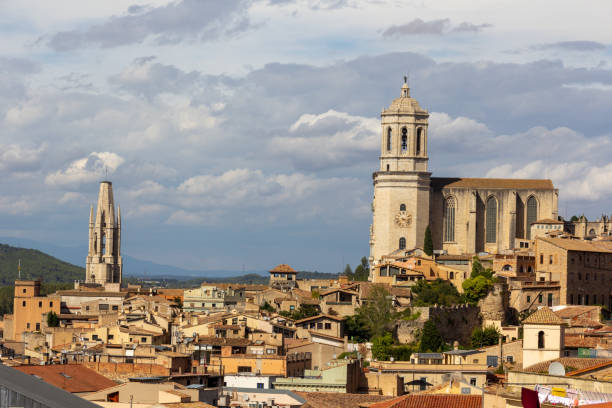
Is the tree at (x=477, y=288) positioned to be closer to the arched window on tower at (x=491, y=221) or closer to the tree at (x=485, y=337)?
the tree at (x=485, y=337)

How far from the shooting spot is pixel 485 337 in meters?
67.7

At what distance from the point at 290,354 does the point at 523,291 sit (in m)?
22.5

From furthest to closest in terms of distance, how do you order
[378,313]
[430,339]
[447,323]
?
[378,313], [447,323], [430,339]

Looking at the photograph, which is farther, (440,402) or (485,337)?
(485,337)

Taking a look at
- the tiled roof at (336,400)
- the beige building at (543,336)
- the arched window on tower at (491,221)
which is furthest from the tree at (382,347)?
the arched window on tower at (491,221)

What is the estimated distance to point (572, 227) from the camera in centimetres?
10994

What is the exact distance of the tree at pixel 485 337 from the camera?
2628 inches

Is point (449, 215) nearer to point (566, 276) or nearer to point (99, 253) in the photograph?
point (566, 276)

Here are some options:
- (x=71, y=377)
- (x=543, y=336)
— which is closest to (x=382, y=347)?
(x=543, y=336)

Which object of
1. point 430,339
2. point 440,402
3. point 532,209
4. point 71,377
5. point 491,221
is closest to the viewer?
point 440,402

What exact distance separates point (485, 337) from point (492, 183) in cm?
4226

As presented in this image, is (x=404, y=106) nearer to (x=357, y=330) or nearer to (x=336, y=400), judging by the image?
(x=357, y=330)

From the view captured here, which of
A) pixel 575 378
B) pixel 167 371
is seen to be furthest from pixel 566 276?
pixel 575 378

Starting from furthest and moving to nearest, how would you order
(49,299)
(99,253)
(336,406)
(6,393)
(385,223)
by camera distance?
(99,253)
(385,223)
(49,299)
(336,406)
(6,393)
